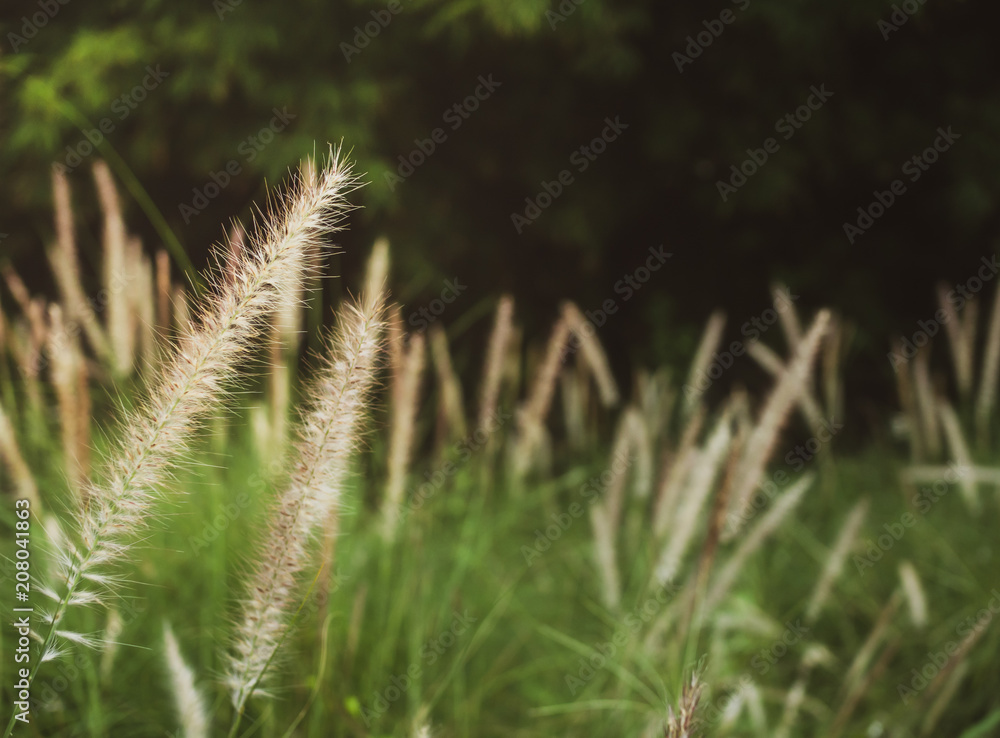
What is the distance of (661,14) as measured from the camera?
453 centimetres

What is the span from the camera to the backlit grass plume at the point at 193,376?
81cm

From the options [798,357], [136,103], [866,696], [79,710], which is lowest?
[866,696]

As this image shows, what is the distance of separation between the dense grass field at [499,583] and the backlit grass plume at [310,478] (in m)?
0.02

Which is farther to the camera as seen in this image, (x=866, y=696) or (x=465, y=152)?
(x=465, y=152)

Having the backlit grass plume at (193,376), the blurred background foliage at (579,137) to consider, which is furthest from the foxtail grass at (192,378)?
the blurred background foliage at (579,137)

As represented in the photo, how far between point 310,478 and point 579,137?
4.05 metres

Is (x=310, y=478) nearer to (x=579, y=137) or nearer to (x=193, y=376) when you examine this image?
(x=193, y=376)

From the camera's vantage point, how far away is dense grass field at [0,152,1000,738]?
1.45 meters

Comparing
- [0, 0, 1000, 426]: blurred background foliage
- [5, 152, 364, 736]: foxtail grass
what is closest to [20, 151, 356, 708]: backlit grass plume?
[5, 152, 364, 736]: foxtail grass

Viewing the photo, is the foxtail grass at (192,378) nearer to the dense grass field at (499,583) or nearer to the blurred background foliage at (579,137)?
the dense grass field at (499,583)

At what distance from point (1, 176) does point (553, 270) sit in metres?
3.18

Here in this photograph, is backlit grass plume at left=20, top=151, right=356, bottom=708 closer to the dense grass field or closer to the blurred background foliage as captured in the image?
the dense grass field

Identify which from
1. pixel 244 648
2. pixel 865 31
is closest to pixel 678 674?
pixel 244 648

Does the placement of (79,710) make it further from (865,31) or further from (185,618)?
(865,31)
